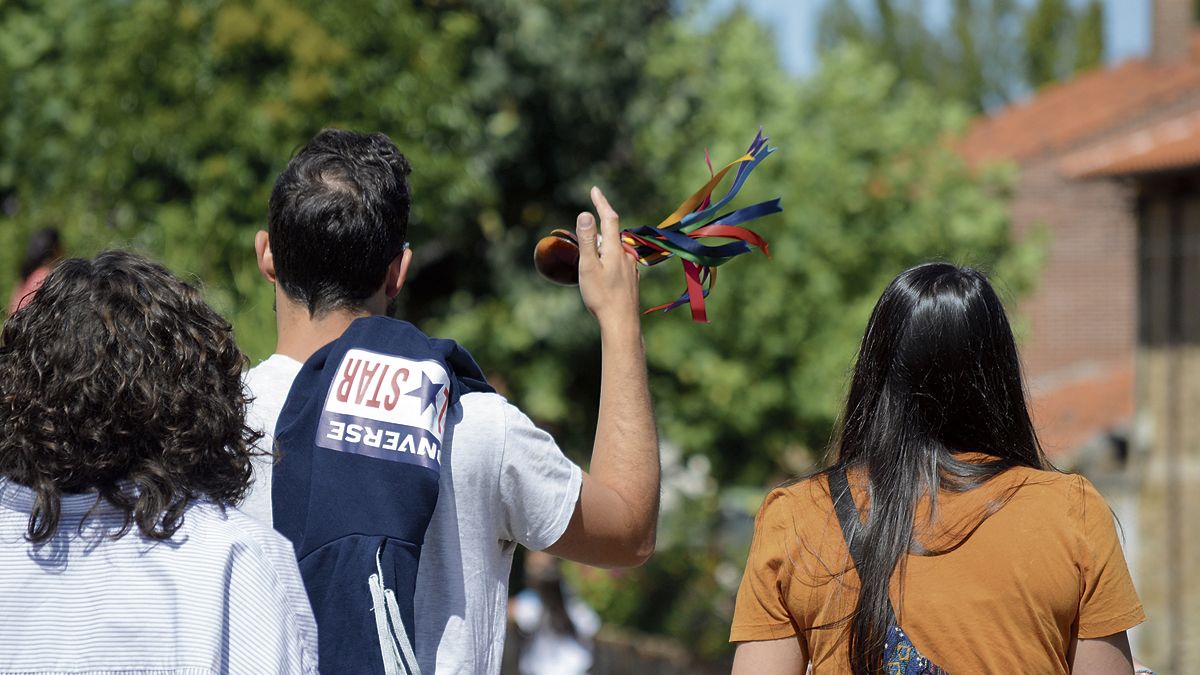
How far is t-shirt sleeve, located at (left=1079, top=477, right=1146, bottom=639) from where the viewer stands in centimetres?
193

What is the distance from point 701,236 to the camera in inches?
95.9

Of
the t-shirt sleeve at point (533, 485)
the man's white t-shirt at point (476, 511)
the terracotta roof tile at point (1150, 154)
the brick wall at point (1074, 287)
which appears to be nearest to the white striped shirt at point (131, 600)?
the man's white t-shirt at point (476, 511)

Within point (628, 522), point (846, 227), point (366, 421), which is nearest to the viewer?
point (366, 421)

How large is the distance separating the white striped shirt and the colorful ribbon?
0.92 metres

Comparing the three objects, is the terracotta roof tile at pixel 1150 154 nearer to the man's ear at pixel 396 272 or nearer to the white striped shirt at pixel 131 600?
the man's ear at pixel 396 272

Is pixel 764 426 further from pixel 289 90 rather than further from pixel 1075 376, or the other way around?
pixel 1075 376

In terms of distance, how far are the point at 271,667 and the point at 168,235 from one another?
6200 mm

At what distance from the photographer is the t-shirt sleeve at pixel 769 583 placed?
2.05m

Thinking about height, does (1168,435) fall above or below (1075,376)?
below

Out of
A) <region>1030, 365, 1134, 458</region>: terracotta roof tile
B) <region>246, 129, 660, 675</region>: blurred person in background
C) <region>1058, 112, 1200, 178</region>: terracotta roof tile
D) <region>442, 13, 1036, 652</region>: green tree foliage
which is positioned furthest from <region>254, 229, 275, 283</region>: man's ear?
<region>1030, 365, 1134, 458</region>: terracotta roof tile

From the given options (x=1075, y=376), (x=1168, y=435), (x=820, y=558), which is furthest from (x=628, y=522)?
(x=1075, y=376)

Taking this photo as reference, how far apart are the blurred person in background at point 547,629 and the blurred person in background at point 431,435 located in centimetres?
886

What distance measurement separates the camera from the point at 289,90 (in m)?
7.40

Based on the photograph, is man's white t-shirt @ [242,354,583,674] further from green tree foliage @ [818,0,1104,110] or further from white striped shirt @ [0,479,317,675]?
green tree foliage @ [818,0,1104,110]
